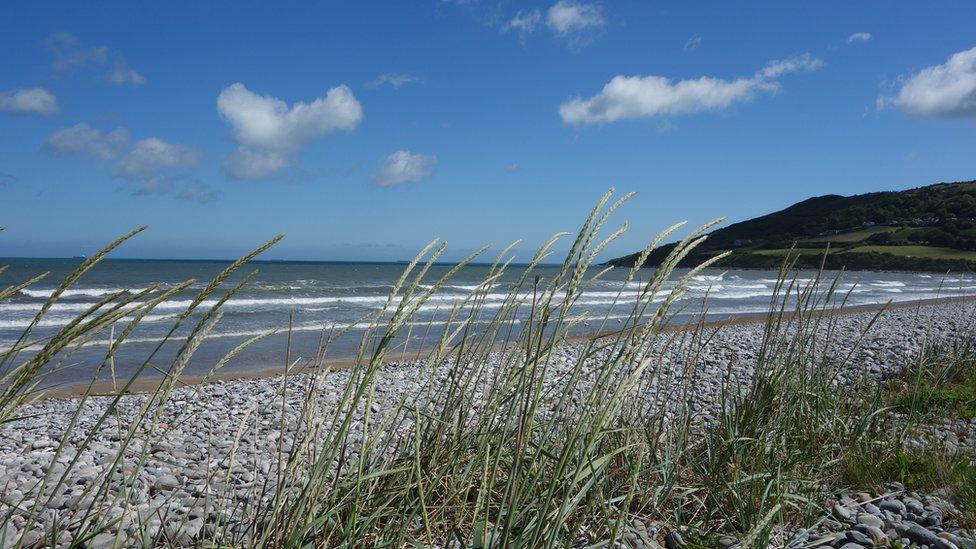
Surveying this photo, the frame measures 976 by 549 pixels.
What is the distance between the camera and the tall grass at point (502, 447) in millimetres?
1836

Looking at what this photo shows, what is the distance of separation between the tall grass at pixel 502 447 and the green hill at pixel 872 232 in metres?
55.7

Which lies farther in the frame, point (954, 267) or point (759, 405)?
point (954, 267)

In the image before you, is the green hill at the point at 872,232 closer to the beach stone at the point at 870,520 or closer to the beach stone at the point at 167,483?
the beach stone at the point at 870,520

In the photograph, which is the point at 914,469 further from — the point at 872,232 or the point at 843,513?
the point at 872,232

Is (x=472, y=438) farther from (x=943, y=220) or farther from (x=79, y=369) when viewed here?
(x=943, y=220)

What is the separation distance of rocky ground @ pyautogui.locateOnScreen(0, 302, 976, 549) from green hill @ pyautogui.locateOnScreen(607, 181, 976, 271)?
174 feet

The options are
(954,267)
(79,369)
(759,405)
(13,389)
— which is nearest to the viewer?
(13,389)

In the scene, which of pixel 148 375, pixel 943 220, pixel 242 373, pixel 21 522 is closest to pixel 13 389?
pixel 21 522

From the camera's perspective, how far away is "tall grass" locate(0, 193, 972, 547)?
6.02 ft

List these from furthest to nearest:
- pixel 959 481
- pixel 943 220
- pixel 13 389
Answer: pixel 943 220 < pixel 959 481 < pixel 13 389

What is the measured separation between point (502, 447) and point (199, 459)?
4.75 meters

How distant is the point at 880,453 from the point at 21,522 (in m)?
5.23

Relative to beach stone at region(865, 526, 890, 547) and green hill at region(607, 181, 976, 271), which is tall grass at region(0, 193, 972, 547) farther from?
green hill at region(607, 181, 976, 271)

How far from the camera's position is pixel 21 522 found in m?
3.80
